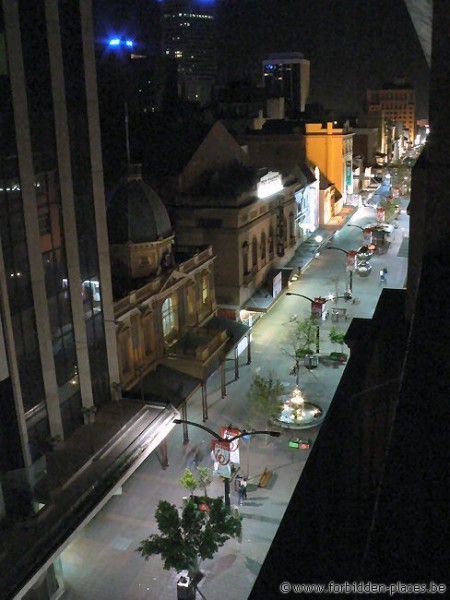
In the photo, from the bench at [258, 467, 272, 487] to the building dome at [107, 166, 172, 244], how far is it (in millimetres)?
14289

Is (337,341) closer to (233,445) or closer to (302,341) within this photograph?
(302,341)

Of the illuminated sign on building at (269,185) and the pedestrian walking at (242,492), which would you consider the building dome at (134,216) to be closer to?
the pedestrian walking at (242,492)

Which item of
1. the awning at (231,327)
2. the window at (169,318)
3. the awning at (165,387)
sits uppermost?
the window at (169,318)

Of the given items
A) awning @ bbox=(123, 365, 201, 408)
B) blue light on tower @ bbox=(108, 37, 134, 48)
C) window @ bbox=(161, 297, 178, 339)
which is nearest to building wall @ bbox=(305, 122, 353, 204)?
blue light on tower @ bbox=(108, 37, 134, 48)

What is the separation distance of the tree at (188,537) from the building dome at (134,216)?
58.3ft

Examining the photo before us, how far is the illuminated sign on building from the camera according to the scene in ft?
161

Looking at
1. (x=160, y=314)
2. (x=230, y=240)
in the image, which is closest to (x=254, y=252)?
(x=230, y=240)

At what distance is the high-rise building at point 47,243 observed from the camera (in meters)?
21.4

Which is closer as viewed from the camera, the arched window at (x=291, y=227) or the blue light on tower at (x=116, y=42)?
the arched window at (x=291, y=227)

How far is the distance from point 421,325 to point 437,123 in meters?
2.82

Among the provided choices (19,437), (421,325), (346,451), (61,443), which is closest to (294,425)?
(61,443)

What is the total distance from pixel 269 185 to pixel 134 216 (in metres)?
18.7

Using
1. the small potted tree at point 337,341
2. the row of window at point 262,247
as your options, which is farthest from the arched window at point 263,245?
the small potted tree at point 337,341

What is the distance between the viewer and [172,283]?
3491 cm
